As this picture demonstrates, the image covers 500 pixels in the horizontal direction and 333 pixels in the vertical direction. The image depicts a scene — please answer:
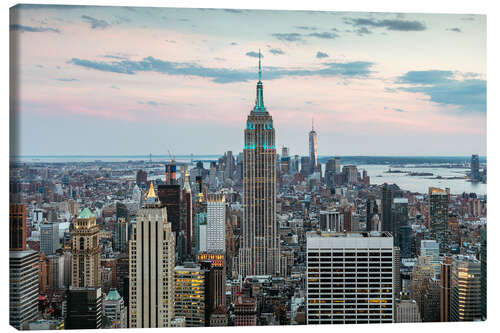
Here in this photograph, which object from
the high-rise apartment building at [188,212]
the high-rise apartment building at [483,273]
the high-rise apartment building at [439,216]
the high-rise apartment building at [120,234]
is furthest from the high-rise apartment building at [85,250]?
the high-rise apartment building at [483,273]

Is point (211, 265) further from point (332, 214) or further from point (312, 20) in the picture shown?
point (312, 20)

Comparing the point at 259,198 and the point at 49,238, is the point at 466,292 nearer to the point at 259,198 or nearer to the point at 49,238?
the point at 49,238

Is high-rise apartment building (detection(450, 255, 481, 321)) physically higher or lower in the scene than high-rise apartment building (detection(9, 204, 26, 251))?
lower

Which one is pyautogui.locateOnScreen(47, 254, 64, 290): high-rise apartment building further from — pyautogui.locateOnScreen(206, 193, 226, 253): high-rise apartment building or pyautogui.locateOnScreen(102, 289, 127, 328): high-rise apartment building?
pyautogui.locateOnScreen(206, 193, 226, 253): high-rise apartment building

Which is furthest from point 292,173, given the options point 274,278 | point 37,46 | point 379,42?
point 37,46

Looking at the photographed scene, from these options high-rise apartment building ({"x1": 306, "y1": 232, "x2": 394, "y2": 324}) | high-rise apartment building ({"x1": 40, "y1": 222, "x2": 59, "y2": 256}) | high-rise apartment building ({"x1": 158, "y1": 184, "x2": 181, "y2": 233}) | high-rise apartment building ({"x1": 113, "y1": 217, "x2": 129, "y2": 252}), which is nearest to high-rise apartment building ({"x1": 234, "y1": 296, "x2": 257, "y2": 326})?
high-rise apartment building ({"x1": 306, "y1": 232, "x2": 394, "y2": 324})

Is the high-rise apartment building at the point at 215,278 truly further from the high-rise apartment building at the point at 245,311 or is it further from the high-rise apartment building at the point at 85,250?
the high-rise apartment building at the point at 85,250
